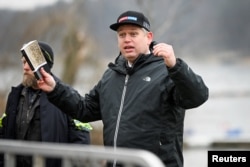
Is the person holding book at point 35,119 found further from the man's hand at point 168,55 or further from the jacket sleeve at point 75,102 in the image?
the man's hand at point 168,55

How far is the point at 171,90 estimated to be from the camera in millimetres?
3367

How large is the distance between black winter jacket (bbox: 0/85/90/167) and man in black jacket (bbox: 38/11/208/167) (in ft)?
1.15

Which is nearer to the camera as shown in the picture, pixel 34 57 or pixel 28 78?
pixel 34 57

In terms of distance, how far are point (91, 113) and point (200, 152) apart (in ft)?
43.0

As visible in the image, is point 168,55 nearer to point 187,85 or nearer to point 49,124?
point 187,85

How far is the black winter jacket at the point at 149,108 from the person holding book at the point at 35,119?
0.56 meters

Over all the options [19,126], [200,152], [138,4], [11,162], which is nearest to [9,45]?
[138,4]

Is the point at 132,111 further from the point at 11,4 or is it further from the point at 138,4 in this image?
the point at 11,4

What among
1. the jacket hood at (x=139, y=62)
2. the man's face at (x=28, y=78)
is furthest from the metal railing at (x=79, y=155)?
the man's face at (x=28, y=78)

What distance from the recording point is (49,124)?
3.93 m

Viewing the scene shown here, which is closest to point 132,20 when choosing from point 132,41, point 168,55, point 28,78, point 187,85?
point 132,41

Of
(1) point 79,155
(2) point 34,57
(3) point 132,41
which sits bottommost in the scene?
(1) point 79,155

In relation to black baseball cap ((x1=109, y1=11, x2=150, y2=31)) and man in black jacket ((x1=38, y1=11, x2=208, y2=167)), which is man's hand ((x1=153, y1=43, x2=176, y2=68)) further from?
black baseball cap ((x1=109, y1=11, x2=150, y2=31))

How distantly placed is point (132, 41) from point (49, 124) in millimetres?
879
